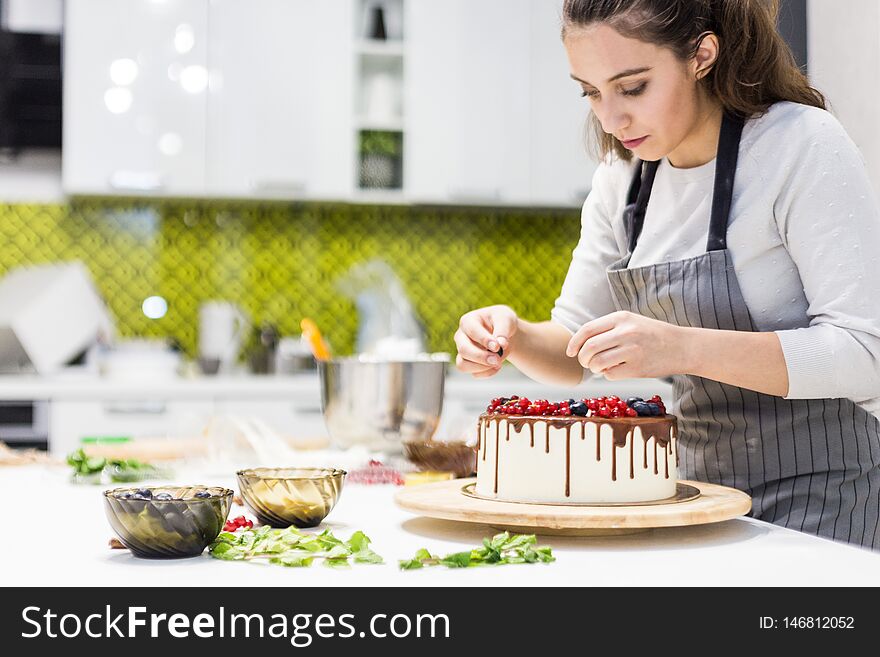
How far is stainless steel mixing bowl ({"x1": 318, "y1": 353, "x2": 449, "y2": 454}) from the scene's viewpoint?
1.71 metres

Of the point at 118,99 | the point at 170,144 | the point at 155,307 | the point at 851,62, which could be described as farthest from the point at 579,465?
the point at 155,307

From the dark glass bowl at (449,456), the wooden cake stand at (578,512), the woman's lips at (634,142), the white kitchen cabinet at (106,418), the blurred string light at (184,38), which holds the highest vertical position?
the blurred string light at (184,38)

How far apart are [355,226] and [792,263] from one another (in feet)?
9.41

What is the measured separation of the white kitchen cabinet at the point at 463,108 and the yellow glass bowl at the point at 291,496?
282cm

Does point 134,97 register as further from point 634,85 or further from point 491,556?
point 491,556

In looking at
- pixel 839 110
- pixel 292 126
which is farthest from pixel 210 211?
pixel 839 110

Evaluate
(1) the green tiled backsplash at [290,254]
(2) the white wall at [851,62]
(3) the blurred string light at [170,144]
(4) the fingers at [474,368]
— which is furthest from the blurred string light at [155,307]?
(4) the fingers at [474,368]

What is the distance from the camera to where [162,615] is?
0.73 m

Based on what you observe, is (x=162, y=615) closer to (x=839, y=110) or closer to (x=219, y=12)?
(x=839, y=110)

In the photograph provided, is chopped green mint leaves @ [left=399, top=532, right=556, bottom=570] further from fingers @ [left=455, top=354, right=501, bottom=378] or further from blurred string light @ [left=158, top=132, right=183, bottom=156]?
blurred string light @ [left=158, top=132, right=183, bottom=156]

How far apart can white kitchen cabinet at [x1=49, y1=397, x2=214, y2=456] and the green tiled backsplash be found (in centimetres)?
63

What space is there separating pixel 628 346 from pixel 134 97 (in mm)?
A: 2934

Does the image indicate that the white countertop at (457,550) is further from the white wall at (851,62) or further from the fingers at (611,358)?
the white wall at (851,62)

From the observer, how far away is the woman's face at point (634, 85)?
1.37 meters
